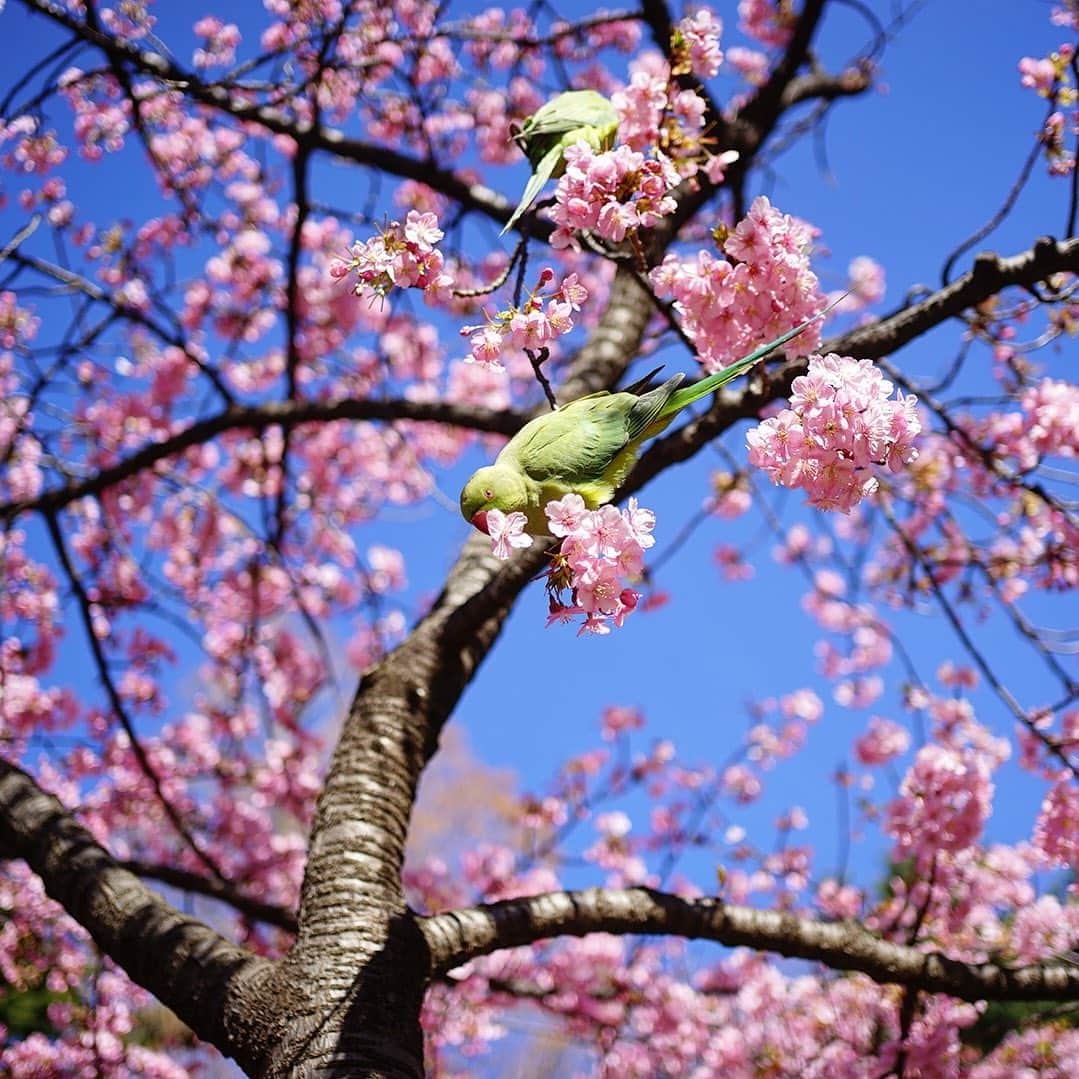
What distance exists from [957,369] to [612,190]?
4.96ft

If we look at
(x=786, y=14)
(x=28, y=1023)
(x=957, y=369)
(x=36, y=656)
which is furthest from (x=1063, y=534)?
(x=28, y=1023)

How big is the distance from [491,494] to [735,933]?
1.68 metres

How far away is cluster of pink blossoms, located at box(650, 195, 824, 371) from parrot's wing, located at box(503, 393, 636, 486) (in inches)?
20.7

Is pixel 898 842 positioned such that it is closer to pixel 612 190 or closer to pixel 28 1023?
pixel 612 190

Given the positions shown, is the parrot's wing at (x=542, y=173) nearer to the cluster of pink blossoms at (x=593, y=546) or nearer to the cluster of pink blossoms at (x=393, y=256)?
the cluster of pink blossoms at (x=393, y=256)

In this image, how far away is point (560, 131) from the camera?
198 cm

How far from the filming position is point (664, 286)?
195 centimetres

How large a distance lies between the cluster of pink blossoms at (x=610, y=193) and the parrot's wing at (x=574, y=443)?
1.74 feet

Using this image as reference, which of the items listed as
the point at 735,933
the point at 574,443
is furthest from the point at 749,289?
the point at 735,933

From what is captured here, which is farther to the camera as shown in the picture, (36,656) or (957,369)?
(36,656)

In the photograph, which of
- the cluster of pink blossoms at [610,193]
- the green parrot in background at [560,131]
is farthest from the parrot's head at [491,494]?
the green parrot in background at [560,131]

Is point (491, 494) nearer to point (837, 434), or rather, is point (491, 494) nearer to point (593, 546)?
point (593, 546)

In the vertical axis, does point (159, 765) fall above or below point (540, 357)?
above

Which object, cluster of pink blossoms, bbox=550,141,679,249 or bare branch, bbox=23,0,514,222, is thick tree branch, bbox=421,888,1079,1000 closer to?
cluster of pink blossoms, bbox=550,141,679,249
